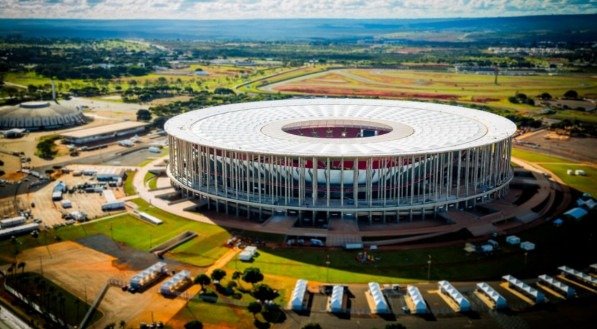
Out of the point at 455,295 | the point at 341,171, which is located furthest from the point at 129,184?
the point at 455,295

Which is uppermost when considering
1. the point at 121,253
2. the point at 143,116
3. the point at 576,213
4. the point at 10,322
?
the point at 143,116

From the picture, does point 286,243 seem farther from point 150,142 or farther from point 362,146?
point 150,142

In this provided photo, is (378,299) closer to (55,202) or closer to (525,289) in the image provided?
(525,289)

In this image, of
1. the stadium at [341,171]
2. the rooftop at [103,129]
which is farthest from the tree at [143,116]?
the stadium at [341,171]

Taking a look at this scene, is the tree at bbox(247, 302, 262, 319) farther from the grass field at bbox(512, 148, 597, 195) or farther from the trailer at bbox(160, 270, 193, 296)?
the grass field at bbox(512, 148, 597, 195)

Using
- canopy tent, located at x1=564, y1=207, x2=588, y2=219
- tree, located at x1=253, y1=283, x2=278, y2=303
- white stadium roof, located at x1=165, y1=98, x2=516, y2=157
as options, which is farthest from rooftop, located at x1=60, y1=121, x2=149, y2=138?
canopy tent, located at x1=564, y1=207, x2=588, y2=219

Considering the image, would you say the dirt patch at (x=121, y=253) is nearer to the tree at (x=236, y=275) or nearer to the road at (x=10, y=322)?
the tree at (x=236, y=275)
